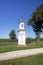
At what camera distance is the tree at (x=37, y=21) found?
4941 cm

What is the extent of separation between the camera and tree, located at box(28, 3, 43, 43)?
49.4 meters

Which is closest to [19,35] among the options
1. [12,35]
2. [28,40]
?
[28,40]

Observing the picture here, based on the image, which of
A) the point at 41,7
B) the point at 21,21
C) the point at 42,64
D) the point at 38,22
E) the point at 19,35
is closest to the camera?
the point at 42,64

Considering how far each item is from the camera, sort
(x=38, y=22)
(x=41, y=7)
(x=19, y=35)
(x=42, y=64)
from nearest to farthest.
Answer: (x=42, y=64) < (x=19, y=35) < (x=41, y=7) < (x=38, y=22)

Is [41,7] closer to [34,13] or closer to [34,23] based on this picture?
[34,13]

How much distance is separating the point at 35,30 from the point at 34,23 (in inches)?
124

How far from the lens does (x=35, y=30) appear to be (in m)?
58.1

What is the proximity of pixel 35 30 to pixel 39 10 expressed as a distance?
401 inches

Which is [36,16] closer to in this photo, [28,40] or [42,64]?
[28,40]

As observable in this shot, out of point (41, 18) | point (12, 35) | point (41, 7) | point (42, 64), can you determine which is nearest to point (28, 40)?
point (41, 18)

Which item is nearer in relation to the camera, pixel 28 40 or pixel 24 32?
pixel 24 32

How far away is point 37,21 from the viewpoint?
53875 millimetres

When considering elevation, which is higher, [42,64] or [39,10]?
[39,10]

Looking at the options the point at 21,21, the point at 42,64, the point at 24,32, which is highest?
the point at 21,21
